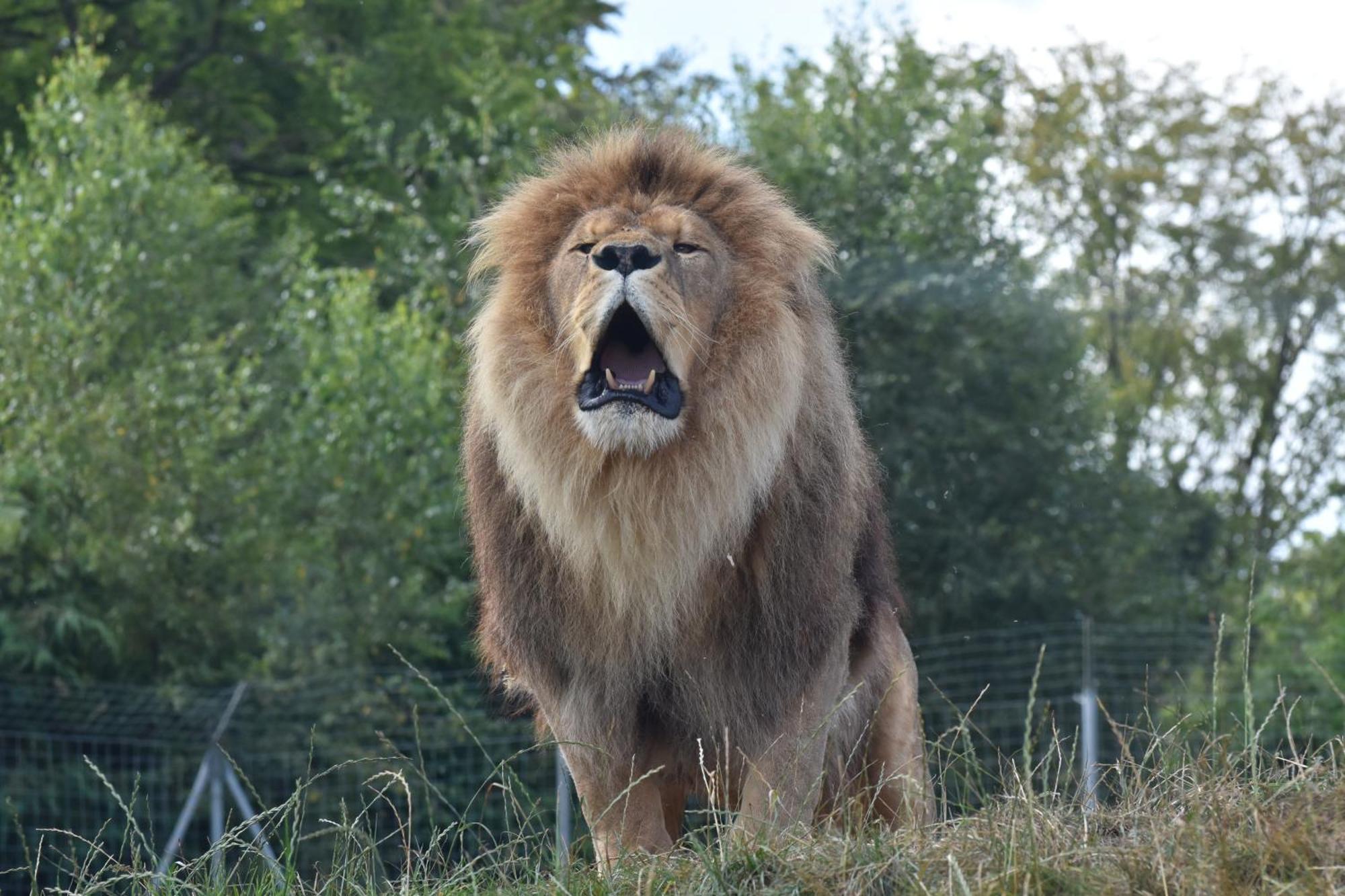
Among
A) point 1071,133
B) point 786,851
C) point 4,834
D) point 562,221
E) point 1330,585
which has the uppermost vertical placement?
point 1071,133

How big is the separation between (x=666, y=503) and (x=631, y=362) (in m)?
0.37

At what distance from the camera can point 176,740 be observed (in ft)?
35.6

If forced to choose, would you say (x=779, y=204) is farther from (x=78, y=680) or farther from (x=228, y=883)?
(x=78, y=680)

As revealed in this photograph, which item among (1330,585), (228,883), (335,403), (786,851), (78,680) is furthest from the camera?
(1330,585)

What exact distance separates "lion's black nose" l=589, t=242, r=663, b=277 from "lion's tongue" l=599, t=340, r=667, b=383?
200 millimetres

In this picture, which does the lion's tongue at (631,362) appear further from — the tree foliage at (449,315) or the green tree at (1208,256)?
the green tree at (1208,256)

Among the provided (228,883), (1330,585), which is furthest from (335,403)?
(1330,585)

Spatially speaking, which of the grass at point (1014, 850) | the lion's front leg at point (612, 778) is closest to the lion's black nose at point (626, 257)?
the lion's front leg at point (612, 778)

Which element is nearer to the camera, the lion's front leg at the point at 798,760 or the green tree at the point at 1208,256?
the lion's front leg at the point at 798,760

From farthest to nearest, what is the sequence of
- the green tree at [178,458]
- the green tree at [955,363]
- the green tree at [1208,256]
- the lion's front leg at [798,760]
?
the green tree at [1208,256] → the green tree at [955,363] → the green tree at [178,458] → the lion's front leg at [798,760]

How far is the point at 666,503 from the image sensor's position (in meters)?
4.38

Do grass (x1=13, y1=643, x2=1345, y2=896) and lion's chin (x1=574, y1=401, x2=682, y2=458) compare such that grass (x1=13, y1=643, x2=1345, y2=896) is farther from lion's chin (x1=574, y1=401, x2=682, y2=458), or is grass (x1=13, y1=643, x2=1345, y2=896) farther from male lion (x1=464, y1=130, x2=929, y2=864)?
lion's chin (x1=574, y1=401, x2=682, y2=458)

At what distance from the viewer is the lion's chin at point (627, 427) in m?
4.28

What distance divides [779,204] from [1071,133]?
68.8 ft
